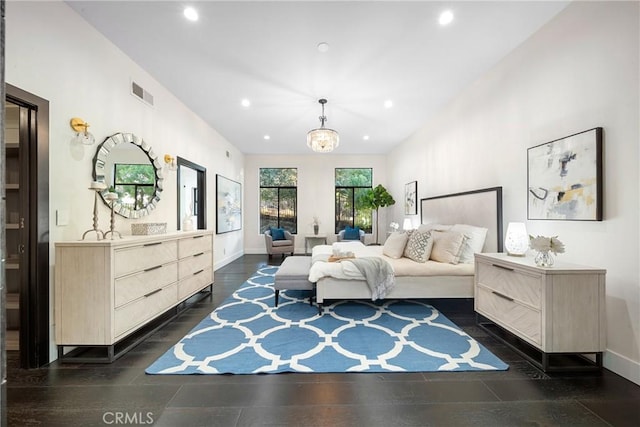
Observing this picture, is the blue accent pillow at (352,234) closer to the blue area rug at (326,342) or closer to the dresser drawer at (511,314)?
the blue area rug at (326,342)

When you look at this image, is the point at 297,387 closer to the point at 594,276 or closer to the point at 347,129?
the point at 594,276

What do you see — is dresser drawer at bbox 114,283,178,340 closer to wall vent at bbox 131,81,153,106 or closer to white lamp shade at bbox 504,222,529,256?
wall vent at bbox 131,81,153,106

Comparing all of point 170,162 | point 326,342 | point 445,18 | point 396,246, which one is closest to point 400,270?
point 396,246

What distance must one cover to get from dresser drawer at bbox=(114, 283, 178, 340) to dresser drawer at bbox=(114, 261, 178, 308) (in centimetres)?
5

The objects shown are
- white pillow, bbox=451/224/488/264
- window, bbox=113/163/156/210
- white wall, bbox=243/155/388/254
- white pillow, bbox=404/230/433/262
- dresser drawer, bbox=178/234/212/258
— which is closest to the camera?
window, bbox=113/163/156/210

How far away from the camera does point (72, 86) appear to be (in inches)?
91.0

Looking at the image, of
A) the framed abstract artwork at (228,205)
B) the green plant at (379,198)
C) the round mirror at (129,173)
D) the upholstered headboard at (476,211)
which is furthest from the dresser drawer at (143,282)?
the green plant at (379,198)

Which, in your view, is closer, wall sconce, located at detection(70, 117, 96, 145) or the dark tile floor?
the dark tile floor

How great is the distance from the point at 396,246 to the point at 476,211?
45.4 inches

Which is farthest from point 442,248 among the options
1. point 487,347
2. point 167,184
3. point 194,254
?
point 167,184

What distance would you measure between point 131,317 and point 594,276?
3.72 metres

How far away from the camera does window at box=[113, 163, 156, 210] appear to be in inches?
112

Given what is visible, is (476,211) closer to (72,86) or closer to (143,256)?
(143,256)

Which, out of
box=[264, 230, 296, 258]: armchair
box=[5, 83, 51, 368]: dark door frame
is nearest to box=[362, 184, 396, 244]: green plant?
box=[264, 230, 296, 258]: armchair
